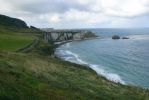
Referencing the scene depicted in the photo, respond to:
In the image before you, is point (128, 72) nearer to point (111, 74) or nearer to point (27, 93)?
point (111, 74)

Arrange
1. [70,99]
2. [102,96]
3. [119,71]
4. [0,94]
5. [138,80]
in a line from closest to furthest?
[0,94]
[70,99]
[102,96]
[138,80]
[119,71]

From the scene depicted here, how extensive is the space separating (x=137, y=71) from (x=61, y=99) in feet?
180

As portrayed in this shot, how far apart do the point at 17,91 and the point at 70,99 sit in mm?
2916

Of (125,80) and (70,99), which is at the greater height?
(70,99)

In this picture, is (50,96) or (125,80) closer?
(50,96)

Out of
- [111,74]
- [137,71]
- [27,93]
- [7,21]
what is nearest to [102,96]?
[27,93]

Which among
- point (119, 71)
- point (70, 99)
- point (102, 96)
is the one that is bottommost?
point (119, 71)

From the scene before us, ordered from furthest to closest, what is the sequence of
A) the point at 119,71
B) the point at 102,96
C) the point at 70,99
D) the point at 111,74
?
the point at 119,71
the point at 111,74
the point at 102,96
the point at 70,99

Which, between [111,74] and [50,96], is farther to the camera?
[111,74]

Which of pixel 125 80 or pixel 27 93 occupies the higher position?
pixel 27 93

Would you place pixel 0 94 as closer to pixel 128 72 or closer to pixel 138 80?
pixel 138 80

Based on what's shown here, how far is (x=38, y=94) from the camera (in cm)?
1602

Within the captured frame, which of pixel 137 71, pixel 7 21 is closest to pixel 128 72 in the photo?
pixel 137 71

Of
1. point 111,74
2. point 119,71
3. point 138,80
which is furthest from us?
point 119,71
